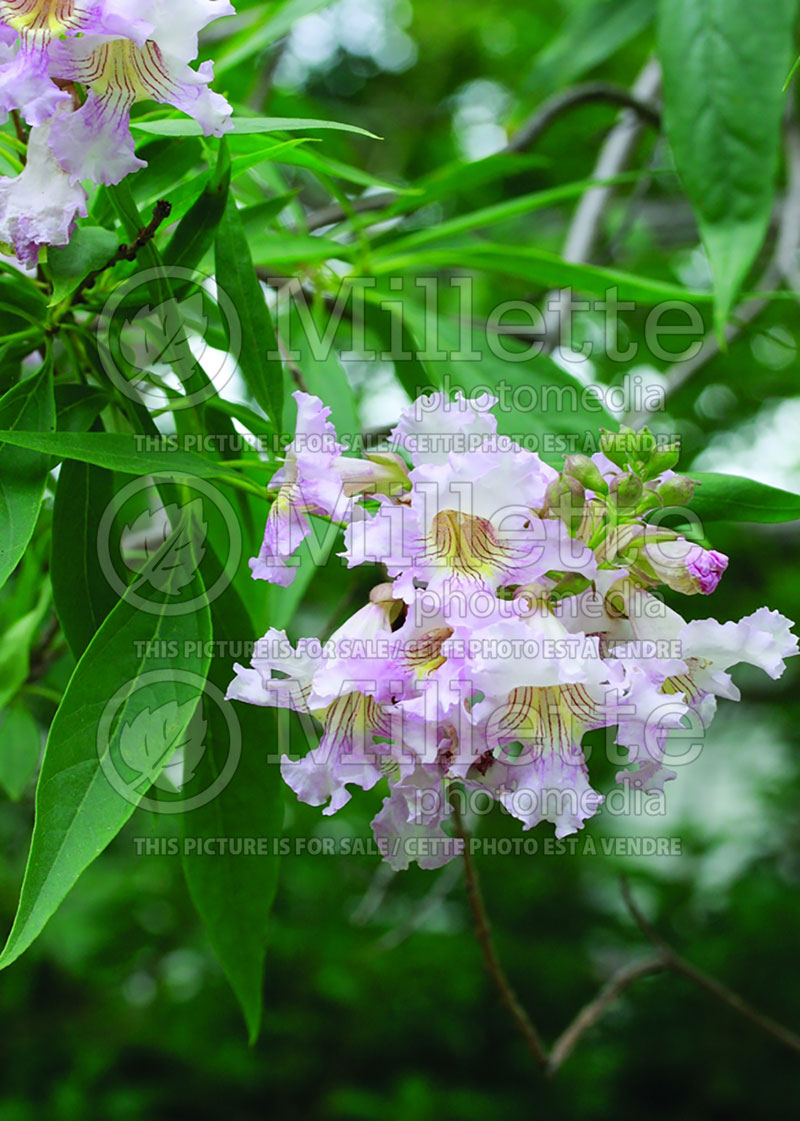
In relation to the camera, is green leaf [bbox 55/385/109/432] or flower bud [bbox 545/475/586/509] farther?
green leaf [bbox 55/385/109/432]

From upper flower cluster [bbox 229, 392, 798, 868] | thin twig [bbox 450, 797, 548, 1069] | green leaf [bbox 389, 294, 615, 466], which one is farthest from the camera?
green leaf [bbox 389, 294, 615, 466]

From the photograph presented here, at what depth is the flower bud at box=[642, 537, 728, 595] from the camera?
60 cm

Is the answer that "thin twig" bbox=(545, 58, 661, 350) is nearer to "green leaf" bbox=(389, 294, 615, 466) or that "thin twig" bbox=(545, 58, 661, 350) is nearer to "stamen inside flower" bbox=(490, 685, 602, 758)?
"green leaf" bbox=(389, 294, 615, 466)

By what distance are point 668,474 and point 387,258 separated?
614mm

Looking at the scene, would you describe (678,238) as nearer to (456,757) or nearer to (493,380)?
(493,380)

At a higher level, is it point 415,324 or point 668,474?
point 415,324

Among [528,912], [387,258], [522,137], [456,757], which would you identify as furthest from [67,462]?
[528,912]

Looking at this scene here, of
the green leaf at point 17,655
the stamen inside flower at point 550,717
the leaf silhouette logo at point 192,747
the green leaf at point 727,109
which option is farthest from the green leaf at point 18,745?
the green leaf at point 727,109

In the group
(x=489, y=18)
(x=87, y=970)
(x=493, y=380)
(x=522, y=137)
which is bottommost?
(x=87, y=970)

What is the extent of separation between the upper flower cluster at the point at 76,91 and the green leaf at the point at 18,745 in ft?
2.00

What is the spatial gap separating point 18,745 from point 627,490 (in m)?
0.75

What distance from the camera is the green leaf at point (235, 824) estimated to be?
0.76 metres

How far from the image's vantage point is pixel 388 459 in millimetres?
652

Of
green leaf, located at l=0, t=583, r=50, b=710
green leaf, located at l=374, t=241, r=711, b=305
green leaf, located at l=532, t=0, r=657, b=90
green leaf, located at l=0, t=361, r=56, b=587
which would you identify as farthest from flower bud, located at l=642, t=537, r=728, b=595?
green leaf, located at l=532, t=0, r=657, b=90
